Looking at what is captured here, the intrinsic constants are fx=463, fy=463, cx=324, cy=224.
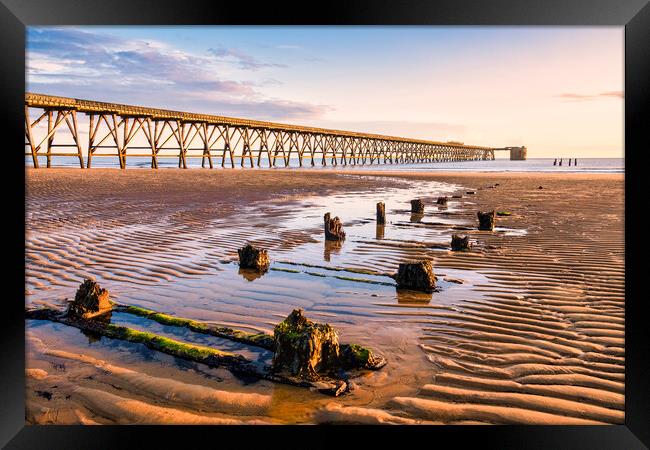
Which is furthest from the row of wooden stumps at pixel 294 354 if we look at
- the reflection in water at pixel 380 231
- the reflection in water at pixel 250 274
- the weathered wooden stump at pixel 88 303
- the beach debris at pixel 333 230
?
the reflection in water at pixel 380 231

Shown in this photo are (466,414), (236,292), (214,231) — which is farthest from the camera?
(214,231)

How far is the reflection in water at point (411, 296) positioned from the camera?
4.83m

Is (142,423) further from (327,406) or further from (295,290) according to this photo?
(295,290)

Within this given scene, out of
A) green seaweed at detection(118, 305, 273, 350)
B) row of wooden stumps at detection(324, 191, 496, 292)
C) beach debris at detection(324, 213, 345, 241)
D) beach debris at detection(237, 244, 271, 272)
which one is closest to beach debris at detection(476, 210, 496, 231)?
row of wooden stumps at detection(324, 191, 496, 292)

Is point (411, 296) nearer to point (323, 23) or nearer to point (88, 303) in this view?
point (323, 23)

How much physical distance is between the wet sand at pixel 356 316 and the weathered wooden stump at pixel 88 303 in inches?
7.2

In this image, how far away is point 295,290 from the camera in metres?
5.21

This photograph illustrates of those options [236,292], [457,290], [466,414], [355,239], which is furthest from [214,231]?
[466,414]

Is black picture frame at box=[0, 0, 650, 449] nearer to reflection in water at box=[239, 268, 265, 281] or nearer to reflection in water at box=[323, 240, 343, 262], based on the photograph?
reflection in water at box=[239, 268, 265, 281]

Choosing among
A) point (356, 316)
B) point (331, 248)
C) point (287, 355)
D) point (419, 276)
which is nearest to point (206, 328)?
point (287, 355)

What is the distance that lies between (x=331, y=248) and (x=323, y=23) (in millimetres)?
4890

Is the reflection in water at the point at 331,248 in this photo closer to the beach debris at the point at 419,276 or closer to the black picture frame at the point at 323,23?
the beach debris at the point at 419,276
